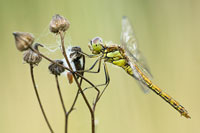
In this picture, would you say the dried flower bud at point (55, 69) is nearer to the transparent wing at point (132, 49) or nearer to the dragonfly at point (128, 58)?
the dragonfly at point (128, 58)

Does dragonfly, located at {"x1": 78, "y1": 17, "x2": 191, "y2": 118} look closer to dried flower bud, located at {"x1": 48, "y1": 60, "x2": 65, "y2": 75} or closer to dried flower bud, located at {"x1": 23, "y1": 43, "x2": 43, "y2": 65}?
dried flower bud, located at {"x1": 48, "y1": 60, "x2": 65, "y2": 75}

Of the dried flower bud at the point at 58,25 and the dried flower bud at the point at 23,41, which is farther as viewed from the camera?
the dried flower bud at the point at 58,25

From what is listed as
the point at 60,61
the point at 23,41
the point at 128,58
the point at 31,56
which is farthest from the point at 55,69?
the point at 128,58

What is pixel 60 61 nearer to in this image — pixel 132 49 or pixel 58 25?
pixel 58 25

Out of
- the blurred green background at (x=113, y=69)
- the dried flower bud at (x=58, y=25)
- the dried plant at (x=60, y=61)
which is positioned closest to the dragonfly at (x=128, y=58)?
the dried plant at (x=60, y=61)
